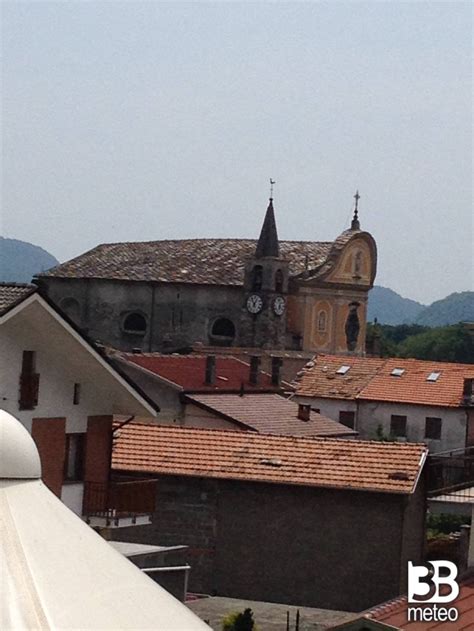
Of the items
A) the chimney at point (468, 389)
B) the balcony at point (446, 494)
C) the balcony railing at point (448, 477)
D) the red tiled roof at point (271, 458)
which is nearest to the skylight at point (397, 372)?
the chimney at point (468, 389)

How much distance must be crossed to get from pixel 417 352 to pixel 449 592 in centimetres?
12361

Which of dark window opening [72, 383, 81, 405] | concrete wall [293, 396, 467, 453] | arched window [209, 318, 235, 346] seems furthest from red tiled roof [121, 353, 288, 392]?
arched window [209, 318, 235, 346]

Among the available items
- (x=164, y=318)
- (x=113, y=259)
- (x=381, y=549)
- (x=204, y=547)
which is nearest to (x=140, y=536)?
(x=204, y=547)

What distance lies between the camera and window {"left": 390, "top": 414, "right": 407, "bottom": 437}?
50500 mm

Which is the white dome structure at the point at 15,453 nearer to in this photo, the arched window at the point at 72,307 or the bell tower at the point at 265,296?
the bell tower at the point at 265,296

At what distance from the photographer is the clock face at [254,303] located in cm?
7125

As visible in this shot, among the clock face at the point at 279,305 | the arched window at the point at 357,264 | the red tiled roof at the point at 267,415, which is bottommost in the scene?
the red tiled roof at the point at 267,415

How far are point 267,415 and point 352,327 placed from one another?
41.3 meters

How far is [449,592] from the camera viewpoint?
1220 cm

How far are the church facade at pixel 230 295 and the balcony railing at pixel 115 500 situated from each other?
52064 mm

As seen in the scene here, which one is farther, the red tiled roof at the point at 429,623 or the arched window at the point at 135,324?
the arched window at the point at 135,324

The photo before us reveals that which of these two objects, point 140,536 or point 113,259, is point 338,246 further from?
point 140,536

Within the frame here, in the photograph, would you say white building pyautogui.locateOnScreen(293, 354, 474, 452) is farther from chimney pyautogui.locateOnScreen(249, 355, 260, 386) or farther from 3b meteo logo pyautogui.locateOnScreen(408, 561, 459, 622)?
3b meteo logo pyautogui.locateOnScreen(408, 561, 459, 622)

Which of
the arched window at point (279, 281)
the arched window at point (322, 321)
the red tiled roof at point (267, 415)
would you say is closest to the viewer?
the red tiled roof at point (267, 415)
